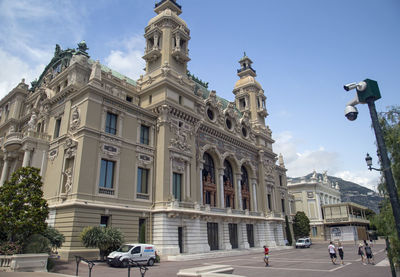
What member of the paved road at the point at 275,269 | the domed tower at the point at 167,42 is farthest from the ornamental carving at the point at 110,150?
the domed tower at the point at 167,42

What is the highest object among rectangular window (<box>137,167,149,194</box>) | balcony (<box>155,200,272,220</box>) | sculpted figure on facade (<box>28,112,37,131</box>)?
sculpted figure on facade (<box>28,112,37,131</box>)

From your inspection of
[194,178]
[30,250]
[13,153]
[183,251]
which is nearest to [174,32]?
[194,178]

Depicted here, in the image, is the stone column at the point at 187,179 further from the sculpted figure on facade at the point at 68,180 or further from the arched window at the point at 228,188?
the sculpted figure on facade at the point at 68,180

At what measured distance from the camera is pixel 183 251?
31.1 metres

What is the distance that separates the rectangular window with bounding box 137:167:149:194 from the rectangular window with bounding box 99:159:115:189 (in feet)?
11.1

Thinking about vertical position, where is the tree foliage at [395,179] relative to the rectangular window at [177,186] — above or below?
below

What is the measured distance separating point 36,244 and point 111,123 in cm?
1424

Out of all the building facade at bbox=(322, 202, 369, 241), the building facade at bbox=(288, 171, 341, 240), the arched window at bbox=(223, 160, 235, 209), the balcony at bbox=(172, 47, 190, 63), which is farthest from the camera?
the building facade at bbox=(288, 171, 341, 240)

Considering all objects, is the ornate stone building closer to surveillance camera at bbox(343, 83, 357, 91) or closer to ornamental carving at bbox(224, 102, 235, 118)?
ornamental carving at bbox(224, 102, 235, 118)

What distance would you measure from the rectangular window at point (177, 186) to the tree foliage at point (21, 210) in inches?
592

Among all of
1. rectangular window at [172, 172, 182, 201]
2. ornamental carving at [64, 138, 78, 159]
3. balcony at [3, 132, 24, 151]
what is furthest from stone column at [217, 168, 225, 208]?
balcony at [3, 132, 24, 151]

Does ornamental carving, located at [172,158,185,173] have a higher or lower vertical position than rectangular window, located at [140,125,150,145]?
lower

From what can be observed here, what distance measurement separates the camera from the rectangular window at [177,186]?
33.3 m

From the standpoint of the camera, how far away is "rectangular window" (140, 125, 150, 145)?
109 feet
